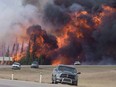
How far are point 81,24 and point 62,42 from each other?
10364mm

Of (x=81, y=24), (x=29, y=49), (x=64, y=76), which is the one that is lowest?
(x=64, y=76)

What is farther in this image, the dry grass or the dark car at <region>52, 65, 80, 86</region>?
the dry grass

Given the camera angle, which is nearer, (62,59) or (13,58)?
(62,59)

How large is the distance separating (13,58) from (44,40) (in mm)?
17594

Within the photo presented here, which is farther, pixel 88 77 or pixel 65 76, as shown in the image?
pixel 88 77

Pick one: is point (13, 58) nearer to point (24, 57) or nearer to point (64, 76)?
point (24, 57)

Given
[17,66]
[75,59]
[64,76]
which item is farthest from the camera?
[75,59]

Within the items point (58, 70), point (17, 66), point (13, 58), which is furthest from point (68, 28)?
point (58, 70)

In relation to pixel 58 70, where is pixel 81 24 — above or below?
above

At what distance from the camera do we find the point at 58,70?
144 ft

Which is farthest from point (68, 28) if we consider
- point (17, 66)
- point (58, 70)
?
point (58, 70)

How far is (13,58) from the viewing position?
161375 mm

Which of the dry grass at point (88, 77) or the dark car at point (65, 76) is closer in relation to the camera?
the dark car at point (65, 76)

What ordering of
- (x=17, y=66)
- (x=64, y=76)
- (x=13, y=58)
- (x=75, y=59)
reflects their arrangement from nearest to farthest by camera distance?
(x=64, y=76)
(x=17, y=66)
(x=75, y=59)
(x=13, y=58)
